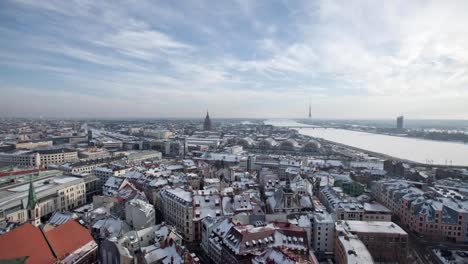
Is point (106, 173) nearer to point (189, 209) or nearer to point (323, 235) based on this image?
point (189, 209)

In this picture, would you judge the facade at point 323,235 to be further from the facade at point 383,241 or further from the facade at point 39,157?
the facade at point 39,157

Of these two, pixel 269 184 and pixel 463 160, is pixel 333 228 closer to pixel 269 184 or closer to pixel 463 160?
pixel 269 184

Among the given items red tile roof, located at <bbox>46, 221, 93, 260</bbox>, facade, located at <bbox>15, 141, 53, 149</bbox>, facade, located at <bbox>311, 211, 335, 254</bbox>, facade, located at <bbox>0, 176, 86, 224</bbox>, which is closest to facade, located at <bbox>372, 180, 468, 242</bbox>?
facade, located at <bbox>311, 211, 335, 254</bbox>

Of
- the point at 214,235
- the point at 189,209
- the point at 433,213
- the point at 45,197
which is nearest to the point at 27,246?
the point at 214,235

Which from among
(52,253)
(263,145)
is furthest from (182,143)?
(52,253)

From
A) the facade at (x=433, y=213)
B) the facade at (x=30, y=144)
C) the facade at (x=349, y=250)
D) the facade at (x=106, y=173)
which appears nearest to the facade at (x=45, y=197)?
the facade at (x=106, y=173)

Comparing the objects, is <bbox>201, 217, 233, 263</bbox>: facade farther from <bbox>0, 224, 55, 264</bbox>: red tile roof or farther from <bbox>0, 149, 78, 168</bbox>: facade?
<bbox>0, 149, 78, 168</bbox>: facade
